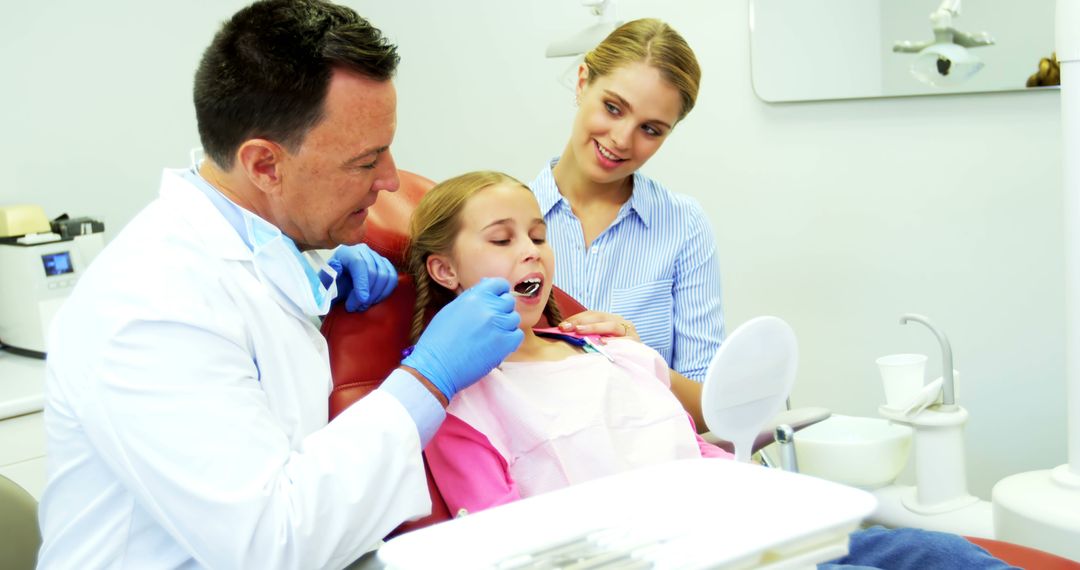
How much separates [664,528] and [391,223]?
0.97 meters

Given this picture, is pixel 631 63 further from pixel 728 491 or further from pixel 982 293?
pixel 728 491

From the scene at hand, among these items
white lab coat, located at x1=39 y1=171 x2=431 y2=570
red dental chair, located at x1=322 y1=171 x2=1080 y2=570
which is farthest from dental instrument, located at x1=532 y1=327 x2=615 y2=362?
white lab coat, located at x1=39 y1=171 x2=431 y2=570

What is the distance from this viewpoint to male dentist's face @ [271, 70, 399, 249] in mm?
1249

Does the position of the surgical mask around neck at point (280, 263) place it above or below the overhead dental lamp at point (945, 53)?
below

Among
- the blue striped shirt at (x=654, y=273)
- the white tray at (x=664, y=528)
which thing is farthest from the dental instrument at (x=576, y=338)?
the white tray at (x=664, y=528)

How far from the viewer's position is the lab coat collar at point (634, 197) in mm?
2094

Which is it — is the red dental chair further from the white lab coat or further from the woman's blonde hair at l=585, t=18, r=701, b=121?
the woman's blonde hair at l=585, t=18, r=701, b=121

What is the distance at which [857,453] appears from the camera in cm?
193

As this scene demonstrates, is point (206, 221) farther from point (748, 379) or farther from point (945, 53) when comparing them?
point (945, 53)

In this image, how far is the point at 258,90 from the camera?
47.9 inches

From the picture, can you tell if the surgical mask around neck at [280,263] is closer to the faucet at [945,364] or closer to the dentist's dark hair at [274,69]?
the dentist's dark hair at [274,69]

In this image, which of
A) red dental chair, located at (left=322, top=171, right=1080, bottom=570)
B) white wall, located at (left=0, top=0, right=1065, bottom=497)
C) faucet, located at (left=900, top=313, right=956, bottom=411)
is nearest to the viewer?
red dental chair, located at (left=322, top=171, right=1080, bottom=570)

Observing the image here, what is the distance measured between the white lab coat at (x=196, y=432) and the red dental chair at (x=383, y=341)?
0.53 ft

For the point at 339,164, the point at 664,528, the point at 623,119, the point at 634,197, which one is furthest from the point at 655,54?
the point at 664,528
